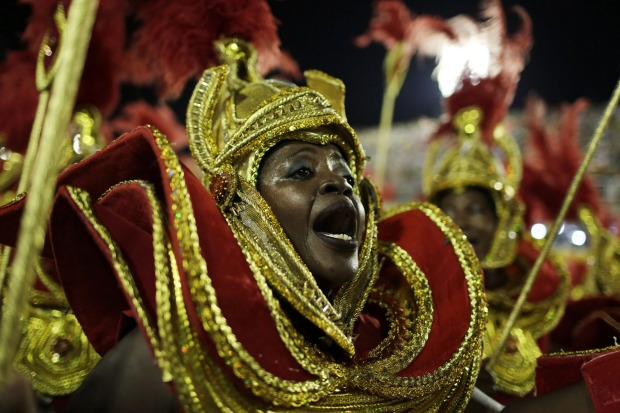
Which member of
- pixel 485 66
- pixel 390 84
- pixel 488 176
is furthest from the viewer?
pixel 390 84

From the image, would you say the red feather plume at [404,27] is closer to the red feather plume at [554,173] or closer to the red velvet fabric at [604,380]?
the red feather plume at [554,173]

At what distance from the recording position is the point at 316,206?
188cm

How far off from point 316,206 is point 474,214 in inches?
93.4

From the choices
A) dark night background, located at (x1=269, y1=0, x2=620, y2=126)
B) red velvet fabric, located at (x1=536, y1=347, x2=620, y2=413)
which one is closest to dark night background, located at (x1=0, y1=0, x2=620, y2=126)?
dark night background, located at (x1=269, y1=0, x2=620, y2=126)

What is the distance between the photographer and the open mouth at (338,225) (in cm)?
186

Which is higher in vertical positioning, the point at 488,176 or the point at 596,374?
the point at 596,374

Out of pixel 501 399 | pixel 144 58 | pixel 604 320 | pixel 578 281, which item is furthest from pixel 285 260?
pixel 578 281

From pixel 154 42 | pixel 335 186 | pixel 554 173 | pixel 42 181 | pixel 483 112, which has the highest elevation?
pixel 42 181

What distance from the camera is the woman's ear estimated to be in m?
2.23

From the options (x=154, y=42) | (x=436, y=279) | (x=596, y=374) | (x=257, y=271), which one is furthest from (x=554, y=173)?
(x=257, y=271)

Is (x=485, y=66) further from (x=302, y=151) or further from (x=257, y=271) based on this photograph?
(x=257, y=271)

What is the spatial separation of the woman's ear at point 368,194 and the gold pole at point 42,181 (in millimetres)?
1349

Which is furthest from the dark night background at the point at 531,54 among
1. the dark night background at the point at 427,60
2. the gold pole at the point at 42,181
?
the gold pole at the point at 42,181

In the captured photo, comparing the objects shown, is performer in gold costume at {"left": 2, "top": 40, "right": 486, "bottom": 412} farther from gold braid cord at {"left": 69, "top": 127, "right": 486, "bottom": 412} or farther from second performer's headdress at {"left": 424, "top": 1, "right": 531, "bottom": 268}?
second performer's headdress at {"left": 424, "top": 1, "right": 531, "bottom": 268}
